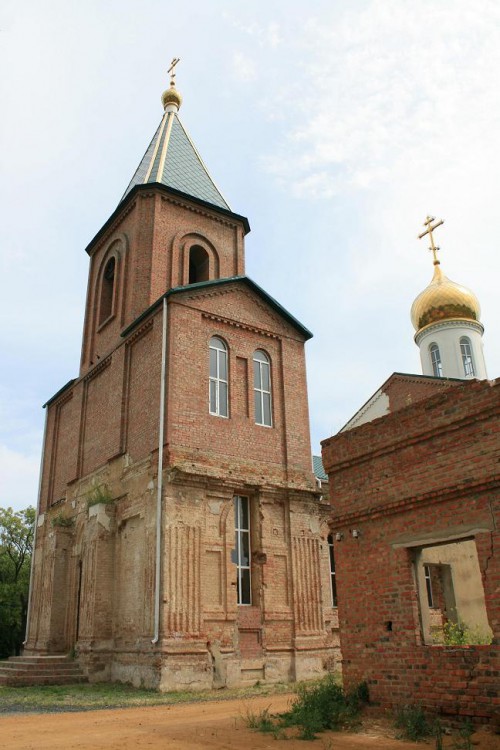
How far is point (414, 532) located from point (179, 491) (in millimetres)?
7876

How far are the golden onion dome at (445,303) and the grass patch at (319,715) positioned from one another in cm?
2458

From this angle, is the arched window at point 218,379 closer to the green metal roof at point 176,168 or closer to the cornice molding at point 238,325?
the cornice molding at point 238,325

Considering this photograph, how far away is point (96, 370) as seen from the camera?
20.9 m

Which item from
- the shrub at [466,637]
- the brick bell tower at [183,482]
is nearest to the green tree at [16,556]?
the brick bell tower at [183,482]

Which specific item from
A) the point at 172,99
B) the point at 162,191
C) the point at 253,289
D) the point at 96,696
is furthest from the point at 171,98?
the point at 96,696

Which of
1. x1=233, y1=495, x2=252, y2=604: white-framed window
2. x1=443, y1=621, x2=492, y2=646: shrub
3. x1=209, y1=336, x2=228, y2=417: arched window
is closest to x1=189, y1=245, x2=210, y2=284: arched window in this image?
x1=209, y1=336, x2=228, y2=417: arched window

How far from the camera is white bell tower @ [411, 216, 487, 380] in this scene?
3125 centimetres

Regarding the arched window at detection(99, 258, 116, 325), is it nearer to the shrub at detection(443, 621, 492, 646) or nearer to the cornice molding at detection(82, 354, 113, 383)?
the cornice molding at detection(82, 354, 113, 383)

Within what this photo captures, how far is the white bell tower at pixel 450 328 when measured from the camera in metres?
31.2

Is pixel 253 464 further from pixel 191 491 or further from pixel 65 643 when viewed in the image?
pixel 65 643

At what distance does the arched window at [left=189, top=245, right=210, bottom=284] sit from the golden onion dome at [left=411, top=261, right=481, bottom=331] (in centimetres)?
1414

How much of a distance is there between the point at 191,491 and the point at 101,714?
226 inches

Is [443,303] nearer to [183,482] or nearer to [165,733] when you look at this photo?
[183,482]

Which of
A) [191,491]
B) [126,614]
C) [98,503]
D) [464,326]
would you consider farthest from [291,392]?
[464,326]
